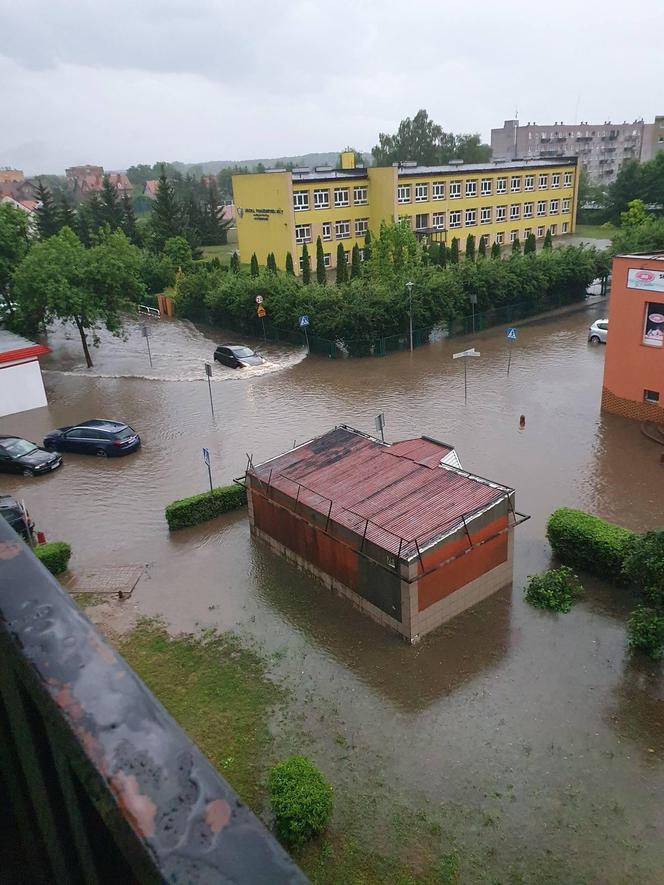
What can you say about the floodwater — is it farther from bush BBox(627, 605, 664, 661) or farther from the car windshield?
the car windshield

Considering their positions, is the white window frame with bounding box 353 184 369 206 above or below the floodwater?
above

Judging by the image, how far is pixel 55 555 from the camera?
16.2 meters

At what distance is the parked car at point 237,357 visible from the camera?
32969mm

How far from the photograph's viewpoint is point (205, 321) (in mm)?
43281

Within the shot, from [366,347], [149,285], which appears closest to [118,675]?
[366,347]

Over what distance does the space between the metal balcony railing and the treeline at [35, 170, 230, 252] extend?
197 feet

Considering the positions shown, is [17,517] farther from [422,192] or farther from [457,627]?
[422,192]

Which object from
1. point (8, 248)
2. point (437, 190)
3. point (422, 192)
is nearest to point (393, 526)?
point (8, 248)

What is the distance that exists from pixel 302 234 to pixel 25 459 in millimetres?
34062

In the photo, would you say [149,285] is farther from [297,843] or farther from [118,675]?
[118,675]

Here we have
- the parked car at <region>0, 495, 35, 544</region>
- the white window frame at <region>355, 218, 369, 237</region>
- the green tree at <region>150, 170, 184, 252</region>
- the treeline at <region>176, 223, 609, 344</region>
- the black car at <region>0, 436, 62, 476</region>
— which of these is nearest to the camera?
the parked car at <region>0, 495, 35, 544</region>

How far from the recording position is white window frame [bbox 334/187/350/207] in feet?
172

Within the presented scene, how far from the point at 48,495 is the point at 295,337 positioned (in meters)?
18.2

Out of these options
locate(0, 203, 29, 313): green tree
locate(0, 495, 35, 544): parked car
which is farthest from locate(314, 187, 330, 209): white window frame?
locate(0, 495, 35, 544): parked car
